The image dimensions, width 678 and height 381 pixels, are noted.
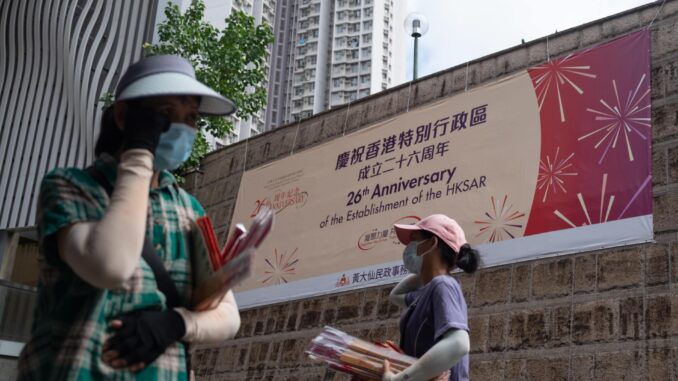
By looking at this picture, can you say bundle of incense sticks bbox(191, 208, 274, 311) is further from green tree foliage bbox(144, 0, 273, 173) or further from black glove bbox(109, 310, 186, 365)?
green tree foliage bbox(144, 0, 273, 173)

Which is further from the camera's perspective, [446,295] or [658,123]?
[658,123]

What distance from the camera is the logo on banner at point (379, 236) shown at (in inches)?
227

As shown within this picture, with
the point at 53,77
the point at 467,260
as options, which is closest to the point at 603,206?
the point at 467,260

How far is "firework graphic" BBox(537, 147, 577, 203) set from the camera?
494 cm

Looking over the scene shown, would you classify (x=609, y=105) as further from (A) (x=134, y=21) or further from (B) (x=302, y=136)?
(A) (x=134, y=21)

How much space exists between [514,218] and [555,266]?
46cm

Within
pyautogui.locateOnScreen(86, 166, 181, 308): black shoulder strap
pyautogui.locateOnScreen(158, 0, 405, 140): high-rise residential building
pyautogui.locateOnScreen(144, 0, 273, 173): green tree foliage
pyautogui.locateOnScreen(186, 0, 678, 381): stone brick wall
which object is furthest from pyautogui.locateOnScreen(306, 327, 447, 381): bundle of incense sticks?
pyautogui.locateOnScreen(158, 0, 405, 140): high-rise residential building

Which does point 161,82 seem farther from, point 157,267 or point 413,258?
point 413,258

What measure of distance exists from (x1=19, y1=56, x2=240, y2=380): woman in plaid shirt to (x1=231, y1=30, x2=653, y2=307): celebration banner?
3.47m

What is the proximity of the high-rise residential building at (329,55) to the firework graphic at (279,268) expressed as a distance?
2278 inches

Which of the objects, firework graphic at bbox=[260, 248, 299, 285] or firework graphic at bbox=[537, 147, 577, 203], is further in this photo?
firework graphic at bbox=[260, 248, 299, 285]

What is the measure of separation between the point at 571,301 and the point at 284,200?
316cm

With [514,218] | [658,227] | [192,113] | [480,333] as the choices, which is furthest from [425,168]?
[192,113]

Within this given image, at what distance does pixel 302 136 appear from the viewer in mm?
7348
